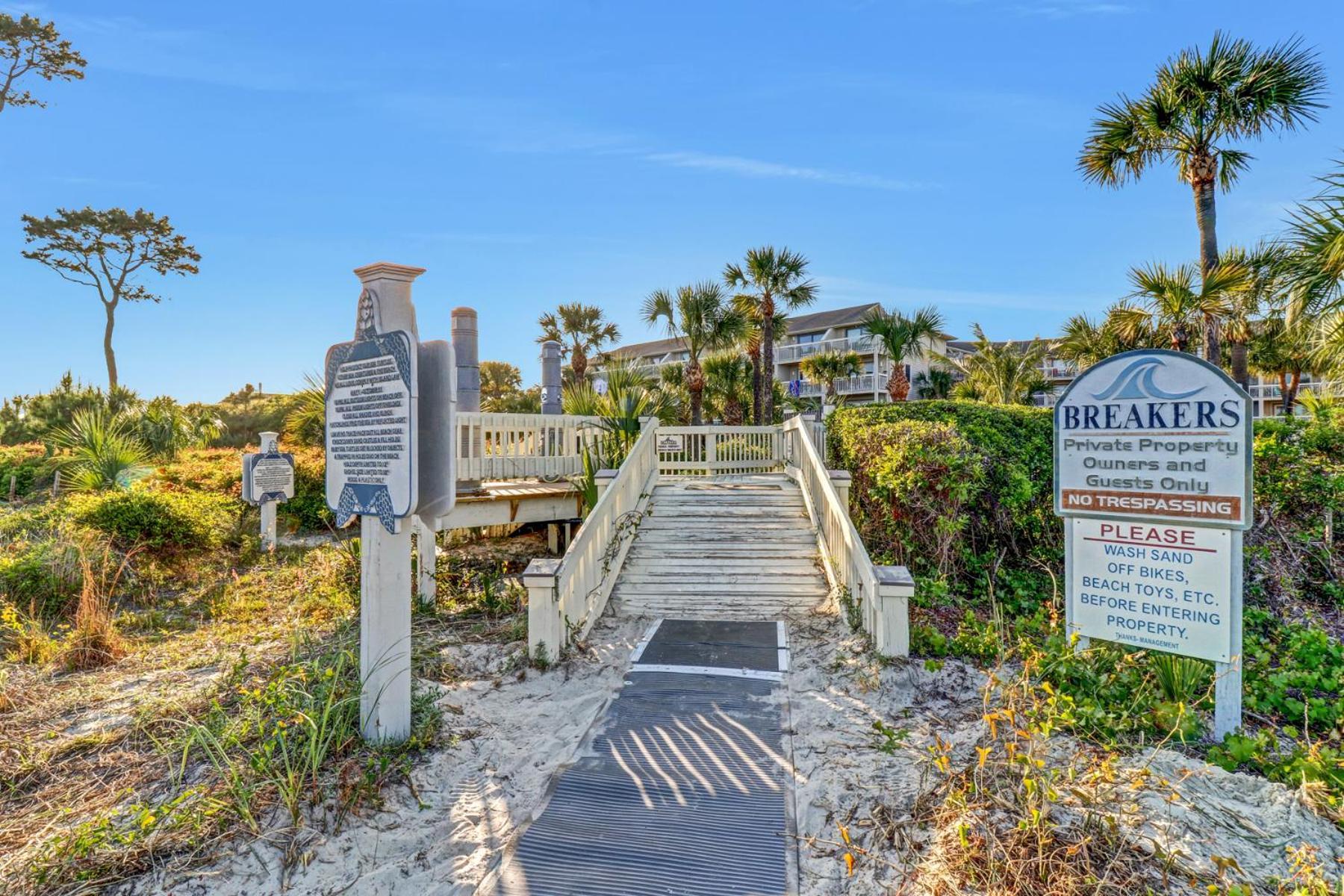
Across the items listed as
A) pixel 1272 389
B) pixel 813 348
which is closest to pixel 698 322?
pixel 813 348

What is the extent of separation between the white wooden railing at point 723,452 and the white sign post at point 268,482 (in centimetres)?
606

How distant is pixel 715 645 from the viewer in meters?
5.64

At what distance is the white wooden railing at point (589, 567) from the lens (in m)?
5.26

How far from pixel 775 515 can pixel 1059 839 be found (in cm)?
629

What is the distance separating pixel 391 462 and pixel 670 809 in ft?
7.66

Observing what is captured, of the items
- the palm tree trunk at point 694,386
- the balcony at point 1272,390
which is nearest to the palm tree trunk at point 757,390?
the palm tree trunk at point 694,386

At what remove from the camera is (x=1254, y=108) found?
38.2 feet

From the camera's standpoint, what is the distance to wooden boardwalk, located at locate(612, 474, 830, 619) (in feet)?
22.1

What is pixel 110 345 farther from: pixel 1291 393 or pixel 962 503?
pixel 1291 393

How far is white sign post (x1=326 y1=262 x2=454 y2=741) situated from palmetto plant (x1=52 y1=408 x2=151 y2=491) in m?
10.2

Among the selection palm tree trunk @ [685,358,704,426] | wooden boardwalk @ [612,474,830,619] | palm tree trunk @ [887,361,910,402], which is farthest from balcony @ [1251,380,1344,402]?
wooden boardwalk @ [612,474,830,619]

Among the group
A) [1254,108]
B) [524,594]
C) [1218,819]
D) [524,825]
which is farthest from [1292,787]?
[1254,108]

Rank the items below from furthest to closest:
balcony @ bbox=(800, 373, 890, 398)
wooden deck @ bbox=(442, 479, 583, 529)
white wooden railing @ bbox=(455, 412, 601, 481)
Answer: balcony @ bbox=(800, 373, 890, 398)
white wooden railing @ bbox=(455, 412, 601, 481)
wooden deck @ bbox=(442, 479, 583, 529)

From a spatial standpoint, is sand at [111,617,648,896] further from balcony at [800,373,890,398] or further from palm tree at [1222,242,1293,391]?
balcony at [800,373,890,398]
